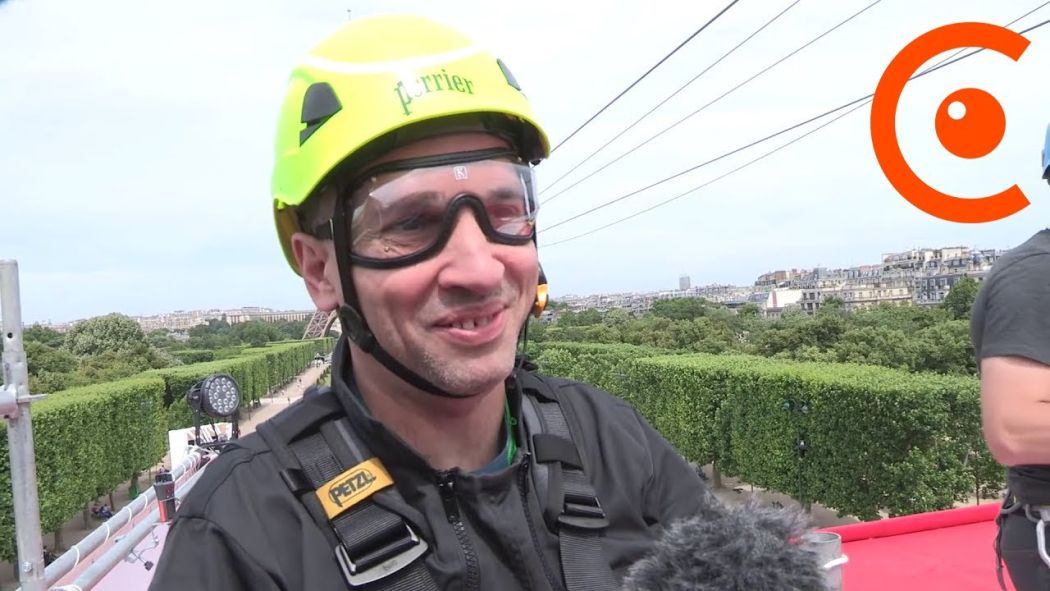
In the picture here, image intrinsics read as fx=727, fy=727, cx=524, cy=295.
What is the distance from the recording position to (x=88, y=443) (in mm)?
17828

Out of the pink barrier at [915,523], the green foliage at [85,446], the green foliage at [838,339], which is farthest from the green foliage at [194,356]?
the pink barrier at [915,523]

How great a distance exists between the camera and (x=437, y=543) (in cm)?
140

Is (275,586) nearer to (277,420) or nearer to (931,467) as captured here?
(277,420)

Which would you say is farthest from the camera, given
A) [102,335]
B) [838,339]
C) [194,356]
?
[102,335]

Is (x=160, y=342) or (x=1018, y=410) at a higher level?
(x=1018, y=410)

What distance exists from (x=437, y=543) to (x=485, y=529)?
0.11 m

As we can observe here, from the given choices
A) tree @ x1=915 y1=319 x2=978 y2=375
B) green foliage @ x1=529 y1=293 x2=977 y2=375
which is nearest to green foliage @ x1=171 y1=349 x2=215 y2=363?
green foliage @ x1=529 y1=293 x2=977 y2=375

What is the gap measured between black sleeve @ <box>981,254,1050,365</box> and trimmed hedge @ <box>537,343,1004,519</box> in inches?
362

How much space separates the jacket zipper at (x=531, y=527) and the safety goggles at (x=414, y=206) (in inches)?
19.3

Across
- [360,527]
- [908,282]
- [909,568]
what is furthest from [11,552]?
[908,282]

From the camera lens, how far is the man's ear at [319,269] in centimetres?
159

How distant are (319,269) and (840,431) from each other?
11975 millimetres

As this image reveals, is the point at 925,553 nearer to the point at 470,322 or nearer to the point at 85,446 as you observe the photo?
the point at 470,322

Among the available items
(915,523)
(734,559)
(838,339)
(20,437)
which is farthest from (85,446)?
(838,339)
